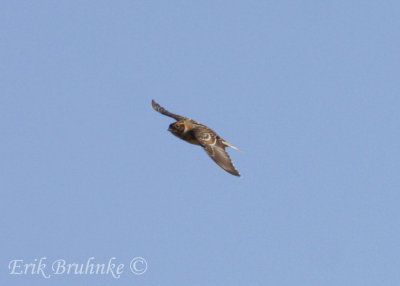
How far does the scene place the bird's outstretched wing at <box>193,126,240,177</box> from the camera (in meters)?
33.2

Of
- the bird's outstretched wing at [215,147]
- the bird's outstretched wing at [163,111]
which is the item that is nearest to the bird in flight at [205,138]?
the bird's outstretched wing at [215,147]

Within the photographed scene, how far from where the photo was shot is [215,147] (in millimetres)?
35250

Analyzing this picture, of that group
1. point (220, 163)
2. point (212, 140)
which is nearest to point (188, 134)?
point (212, 140)

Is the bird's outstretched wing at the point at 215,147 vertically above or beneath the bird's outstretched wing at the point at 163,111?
beneath

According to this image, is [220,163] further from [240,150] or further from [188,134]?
[188,134]

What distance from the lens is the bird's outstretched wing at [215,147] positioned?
33162mm

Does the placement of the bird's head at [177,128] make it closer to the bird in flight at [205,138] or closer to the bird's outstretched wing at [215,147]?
the bird in flight at [205,138]

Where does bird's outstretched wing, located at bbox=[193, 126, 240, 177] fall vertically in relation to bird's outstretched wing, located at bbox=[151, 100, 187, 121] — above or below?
below

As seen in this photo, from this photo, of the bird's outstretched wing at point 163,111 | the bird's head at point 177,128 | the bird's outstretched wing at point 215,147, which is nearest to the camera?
the bird's outstretched wing at point 215,147

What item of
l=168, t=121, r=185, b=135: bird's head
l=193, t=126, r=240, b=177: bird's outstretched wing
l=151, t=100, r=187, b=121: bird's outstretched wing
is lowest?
l=193, t=126, r=240, b=177: bird's outstretched wing

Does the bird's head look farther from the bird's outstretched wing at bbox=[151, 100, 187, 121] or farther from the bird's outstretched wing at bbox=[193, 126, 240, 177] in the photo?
the bird's outstretched wing at bbox=[151, 100, 187, 121]

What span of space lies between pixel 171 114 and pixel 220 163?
10.1 m

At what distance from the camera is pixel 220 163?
1315 inches

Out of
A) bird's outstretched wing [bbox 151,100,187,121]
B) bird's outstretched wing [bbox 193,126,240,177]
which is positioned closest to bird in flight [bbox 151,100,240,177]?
bird's outstretched wing [bbox 193,126,240,177]
